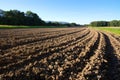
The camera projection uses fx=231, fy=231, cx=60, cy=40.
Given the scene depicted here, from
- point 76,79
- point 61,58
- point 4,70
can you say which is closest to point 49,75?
point 76,79

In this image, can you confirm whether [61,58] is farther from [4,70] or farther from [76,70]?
[4,70]

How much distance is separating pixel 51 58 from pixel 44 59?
1.65ft

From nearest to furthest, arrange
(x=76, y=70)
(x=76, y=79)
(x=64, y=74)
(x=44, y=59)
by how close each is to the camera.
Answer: (x=76, y=79), (x=64, y=74), (x=76, y=70), (x=44, y=59)

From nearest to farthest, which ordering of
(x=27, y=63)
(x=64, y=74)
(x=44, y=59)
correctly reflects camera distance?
(x=64, y=74) → (x=27, y=63) → (x=44, y=59)

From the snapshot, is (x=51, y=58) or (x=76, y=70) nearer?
(x=76, y=70)

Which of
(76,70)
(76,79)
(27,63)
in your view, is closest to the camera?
(76,79)

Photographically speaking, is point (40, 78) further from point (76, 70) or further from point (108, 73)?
point (108, 73)

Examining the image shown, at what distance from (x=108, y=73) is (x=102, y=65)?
1.31 meters

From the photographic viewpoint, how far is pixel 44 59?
1176cm

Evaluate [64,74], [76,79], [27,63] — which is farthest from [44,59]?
[76,79]

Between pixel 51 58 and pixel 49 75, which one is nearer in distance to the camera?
pixel 49 75

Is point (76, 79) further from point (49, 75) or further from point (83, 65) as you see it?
point (83, 65)

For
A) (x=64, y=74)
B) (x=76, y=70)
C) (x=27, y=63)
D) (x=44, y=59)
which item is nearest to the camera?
(x=64, y=74)

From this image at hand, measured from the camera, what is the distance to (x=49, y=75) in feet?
29.4
